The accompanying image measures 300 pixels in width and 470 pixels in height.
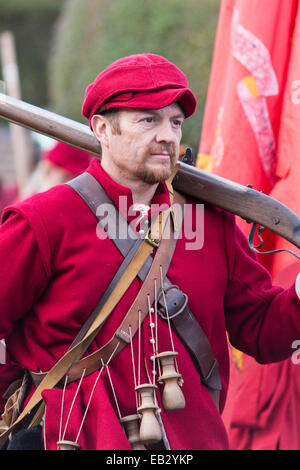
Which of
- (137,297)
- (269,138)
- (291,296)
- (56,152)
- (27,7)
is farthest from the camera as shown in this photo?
(27,7)

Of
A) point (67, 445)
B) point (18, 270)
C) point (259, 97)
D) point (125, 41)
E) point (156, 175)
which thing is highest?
point (125, 41)

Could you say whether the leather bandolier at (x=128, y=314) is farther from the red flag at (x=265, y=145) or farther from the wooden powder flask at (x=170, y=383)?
the red flag at (x=265, y=145)

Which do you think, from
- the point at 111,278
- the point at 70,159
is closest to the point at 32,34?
the point at 70,159

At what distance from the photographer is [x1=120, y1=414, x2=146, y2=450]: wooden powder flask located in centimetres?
285

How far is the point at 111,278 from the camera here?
302cm

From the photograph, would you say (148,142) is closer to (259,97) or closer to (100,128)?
(100,128)

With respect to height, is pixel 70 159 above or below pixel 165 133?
below

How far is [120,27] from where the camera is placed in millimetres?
9219

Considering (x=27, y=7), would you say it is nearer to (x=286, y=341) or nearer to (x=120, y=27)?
(x=120, y=27)

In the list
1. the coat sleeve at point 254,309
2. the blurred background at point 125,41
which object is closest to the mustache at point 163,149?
the coat sleeve at point 254,309

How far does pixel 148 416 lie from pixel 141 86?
3.45 feet

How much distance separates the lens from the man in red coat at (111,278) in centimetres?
293

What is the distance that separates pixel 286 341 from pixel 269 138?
110cm
